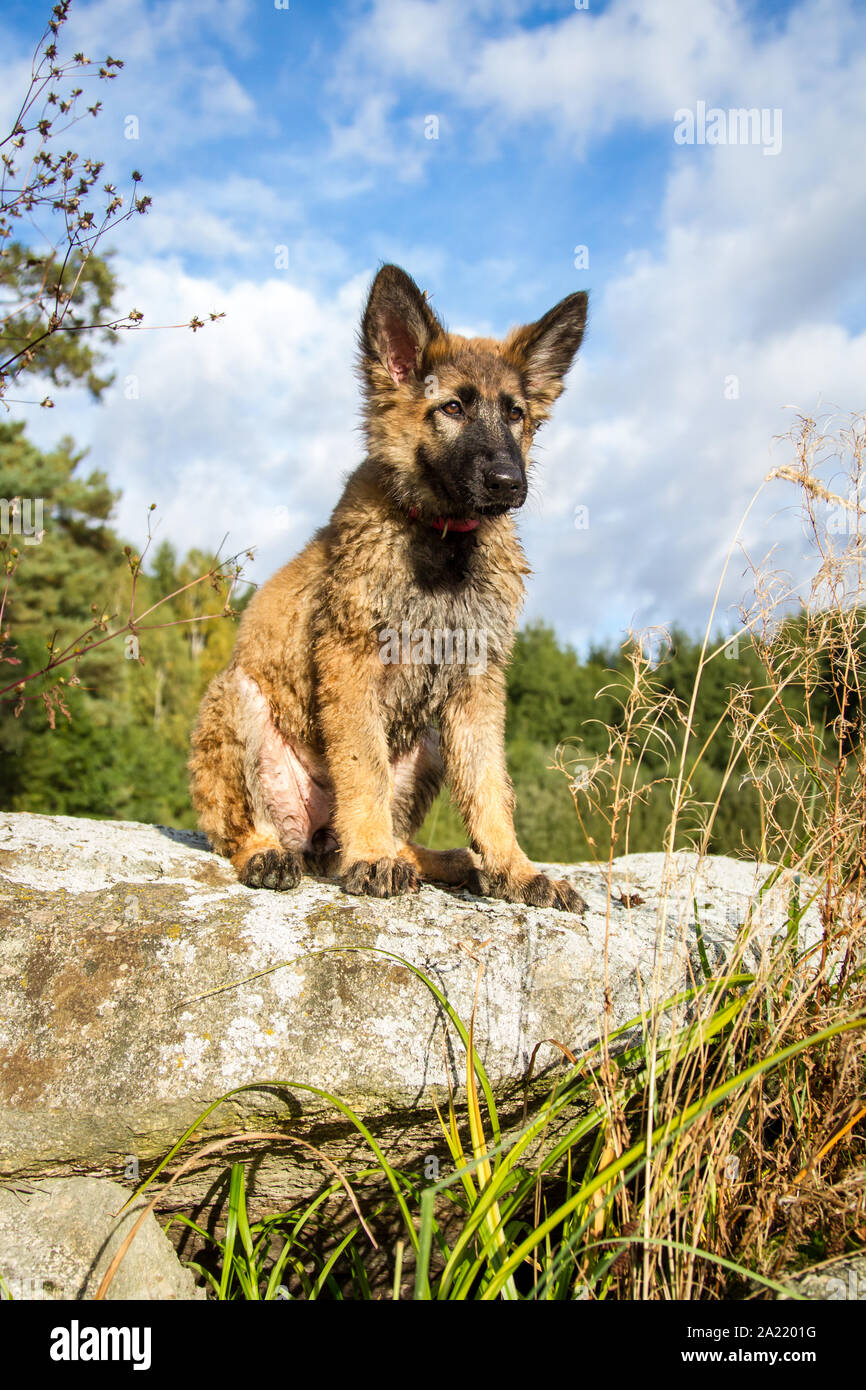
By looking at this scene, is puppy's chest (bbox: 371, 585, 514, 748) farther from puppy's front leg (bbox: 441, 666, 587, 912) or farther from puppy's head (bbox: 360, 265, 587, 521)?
puppy's head (bbox: 360, 265, 587, 521)

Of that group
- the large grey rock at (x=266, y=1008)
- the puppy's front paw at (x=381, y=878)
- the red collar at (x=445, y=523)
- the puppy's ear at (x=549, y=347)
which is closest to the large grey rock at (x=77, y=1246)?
the large grey rock at (x=266, y=1008)

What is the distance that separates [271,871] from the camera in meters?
3.90

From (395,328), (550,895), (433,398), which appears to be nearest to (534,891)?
(550,895)

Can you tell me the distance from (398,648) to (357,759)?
0.58 meters

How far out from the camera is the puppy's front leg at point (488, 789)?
156 inches

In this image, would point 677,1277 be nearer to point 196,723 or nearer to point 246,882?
point 246,882

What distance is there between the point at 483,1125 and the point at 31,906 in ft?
6.17

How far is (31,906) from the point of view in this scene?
3.25m

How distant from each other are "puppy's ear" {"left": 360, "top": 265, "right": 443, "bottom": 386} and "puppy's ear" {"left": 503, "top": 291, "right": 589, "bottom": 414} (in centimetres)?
50

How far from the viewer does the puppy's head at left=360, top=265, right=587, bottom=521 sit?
4109 millimetres

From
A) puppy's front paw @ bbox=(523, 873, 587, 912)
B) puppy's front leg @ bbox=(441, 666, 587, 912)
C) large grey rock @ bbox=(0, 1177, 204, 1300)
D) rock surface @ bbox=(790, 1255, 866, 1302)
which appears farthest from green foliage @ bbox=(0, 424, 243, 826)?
rock surface @ bbox=(790, 1255, 866, 1302)

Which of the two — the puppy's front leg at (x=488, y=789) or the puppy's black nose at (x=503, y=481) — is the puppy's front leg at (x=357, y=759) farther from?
the puppy's black nose at (x=503, y=481)

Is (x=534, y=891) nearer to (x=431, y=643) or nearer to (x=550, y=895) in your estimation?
(x=550, y=895)
